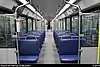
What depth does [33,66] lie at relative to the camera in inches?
27.0

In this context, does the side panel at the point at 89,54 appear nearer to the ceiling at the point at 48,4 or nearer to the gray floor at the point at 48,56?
the gray floor at the point at 48,56

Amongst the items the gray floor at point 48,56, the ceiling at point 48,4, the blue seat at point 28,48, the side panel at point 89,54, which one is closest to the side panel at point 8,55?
the gray floor at point 48,56

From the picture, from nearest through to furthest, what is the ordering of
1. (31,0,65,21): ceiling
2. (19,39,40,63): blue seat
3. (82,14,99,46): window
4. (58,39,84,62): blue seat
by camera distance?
(82,14,99,46): window, (19,39,40,63): blue seat, (58,39,84,62): blue seat, (31,0,65,21): ceiling

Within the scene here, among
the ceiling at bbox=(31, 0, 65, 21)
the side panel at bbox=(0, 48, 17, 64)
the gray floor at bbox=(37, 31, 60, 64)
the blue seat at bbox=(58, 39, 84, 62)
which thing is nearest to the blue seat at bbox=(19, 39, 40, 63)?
the gray floor at bbox=(37, 31, 60, 64)

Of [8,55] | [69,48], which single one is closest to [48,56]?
[69,48]

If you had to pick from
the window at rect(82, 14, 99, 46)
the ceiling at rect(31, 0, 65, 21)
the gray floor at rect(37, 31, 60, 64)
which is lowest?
the gray floor at rect(37, 31, 60, 64)

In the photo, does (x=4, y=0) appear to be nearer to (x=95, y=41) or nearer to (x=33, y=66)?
(x=95, y=41)

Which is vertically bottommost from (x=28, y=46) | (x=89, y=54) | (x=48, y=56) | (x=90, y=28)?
(x=48, y=56)

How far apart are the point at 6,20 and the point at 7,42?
1.99 ft

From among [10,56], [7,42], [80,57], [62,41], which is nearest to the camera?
[10,56]

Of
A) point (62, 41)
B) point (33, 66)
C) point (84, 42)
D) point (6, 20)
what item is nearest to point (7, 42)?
point (6, 20)

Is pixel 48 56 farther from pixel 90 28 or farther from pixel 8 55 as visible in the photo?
pixel 8 55

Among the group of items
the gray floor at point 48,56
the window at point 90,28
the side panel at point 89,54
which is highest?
the window at point 90,28

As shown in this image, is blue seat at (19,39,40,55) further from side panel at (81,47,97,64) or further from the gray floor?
side panel at (81,47,97,64)
